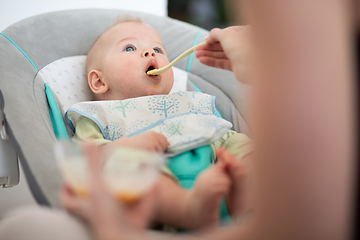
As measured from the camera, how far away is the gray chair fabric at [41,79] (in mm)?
575

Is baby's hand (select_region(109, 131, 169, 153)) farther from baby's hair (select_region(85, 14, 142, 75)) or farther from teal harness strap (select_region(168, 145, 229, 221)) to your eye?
baby's hair (select_region(85, 14, 142, 75))

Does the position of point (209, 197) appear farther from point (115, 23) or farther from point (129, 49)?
point (115, 23)

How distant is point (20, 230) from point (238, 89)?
2.84ft

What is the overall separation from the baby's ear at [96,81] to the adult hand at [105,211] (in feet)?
2.24

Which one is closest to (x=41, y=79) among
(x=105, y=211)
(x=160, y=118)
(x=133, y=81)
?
(x=133, y=81)

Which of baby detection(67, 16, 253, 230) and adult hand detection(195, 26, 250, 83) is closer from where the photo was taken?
adult hand detection(195, 26, 250, 83)

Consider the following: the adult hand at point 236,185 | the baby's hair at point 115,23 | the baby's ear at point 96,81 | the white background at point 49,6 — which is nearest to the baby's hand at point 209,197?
the adult hand at point 236,185

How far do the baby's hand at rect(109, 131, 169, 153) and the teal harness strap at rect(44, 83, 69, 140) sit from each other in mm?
241

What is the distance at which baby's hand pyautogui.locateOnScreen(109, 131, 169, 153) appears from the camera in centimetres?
70

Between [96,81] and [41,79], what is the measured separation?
17 cm

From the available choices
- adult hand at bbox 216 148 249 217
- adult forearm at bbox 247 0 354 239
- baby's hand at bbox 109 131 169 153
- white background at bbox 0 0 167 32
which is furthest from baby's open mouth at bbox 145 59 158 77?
white background at bbox 0 0 167 32

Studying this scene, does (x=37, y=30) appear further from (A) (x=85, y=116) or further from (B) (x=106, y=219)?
(B) (x=106, y=219)

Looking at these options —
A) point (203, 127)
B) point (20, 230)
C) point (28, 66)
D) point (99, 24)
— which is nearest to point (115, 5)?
point (99, 24)

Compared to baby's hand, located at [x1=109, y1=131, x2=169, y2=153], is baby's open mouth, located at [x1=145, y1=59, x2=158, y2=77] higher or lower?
higher
